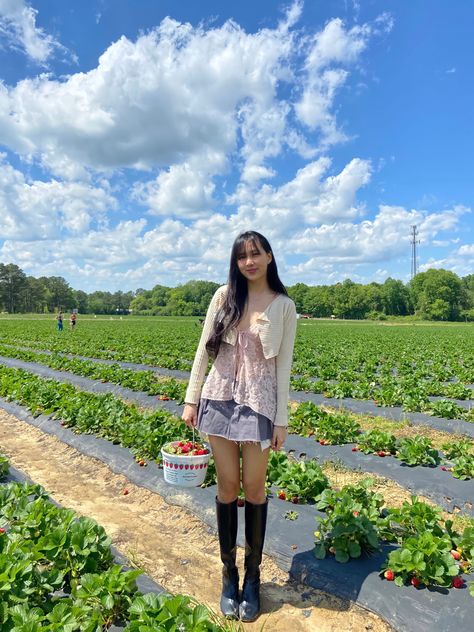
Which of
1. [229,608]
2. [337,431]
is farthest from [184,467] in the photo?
[337,431]

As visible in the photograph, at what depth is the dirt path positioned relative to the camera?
9.62 feet

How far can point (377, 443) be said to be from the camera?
5652 millimetres

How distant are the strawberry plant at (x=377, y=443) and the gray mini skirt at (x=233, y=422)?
3384 mm

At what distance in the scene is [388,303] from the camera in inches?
4321

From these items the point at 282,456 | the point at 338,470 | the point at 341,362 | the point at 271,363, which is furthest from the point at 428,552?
the point at 341,362

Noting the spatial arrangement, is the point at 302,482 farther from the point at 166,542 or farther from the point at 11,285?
the point at 11,285

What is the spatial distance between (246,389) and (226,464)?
0.51 meters

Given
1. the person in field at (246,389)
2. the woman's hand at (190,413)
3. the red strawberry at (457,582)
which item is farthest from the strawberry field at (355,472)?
the woman's hand at (190,413)

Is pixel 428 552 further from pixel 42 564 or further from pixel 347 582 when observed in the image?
pixel 42 564

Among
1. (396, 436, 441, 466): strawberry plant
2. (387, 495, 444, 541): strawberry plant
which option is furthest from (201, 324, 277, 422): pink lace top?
(396, 436, 441, 466): strawberry plant

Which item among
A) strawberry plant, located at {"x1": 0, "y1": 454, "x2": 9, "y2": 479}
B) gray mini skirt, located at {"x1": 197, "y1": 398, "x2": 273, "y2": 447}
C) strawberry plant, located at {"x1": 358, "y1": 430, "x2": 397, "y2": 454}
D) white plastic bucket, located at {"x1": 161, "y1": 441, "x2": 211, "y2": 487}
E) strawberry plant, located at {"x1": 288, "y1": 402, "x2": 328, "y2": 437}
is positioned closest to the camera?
gray mini skirt, located at {"x1": 197, "y1": 398, "x2": 273, "y2": 447}

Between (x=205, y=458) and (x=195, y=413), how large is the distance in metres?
0.67

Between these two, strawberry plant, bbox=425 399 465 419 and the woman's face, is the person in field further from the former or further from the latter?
strawberry plant, bbox=425 399 465 419

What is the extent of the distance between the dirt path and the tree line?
3407 inches
